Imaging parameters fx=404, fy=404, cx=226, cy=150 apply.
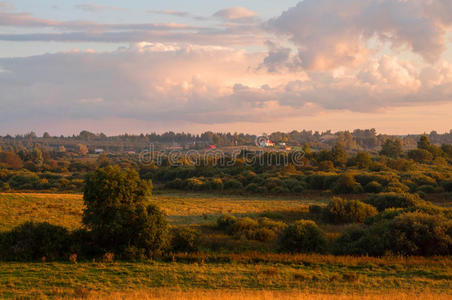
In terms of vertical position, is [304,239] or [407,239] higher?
[407,239]

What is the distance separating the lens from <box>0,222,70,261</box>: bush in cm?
1747

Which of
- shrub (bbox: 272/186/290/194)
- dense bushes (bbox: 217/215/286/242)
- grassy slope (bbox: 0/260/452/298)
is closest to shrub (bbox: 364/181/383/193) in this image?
shrub (bbox: 272/186/290/194)

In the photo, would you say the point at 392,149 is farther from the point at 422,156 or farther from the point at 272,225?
the point at 272,225

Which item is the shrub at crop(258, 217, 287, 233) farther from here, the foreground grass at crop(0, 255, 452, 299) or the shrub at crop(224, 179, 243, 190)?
the shrub at crop(224, 179, 243, 190)

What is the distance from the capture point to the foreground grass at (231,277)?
42.0 ft

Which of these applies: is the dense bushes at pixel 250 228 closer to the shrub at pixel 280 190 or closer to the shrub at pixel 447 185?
the shrub at pixel 280 190

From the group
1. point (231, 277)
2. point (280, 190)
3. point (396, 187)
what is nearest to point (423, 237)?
point (231, 277)

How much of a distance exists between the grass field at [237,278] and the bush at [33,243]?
105 cm

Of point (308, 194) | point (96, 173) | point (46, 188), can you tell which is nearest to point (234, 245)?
point (96, 173)

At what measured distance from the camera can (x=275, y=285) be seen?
45.0 feet

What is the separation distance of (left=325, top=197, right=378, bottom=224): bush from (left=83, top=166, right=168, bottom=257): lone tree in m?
16.4

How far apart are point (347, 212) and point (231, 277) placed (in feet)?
62.6

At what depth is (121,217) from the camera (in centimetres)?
1919

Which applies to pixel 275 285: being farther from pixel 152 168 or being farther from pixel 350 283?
pixel 152 168
